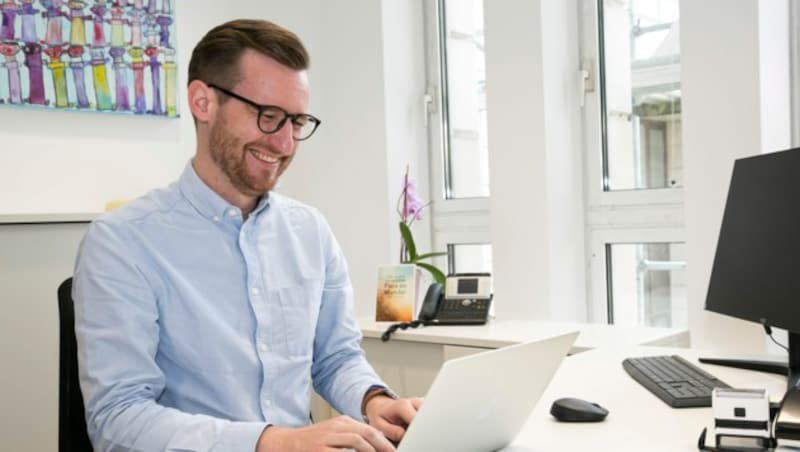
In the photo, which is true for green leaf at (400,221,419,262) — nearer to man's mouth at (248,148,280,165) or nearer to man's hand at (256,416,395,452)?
man's mouth at (248,148,280,165)

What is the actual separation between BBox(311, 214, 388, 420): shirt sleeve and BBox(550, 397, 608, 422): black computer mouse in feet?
1.26

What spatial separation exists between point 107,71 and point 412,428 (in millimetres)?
2453

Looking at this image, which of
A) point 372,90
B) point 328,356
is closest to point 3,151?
point 372,90

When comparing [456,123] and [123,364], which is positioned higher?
[456,123]

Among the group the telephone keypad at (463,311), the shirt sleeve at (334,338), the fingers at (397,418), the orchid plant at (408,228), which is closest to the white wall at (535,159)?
the orchid plant at (408,228)

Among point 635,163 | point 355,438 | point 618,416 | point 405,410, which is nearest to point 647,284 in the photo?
point 635,163

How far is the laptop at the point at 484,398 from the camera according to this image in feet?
3.13

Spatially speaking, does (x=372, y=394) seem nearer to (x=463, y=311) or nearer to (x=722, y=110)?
(x=463, y=311)

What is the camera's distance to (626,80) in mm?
3053

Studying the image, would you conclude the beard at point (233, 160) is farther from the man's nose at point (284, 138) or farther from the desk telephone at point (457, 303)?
the desk telephone at point (457, 303)

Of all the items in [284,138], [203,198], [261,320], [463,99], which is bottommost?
[261,320]

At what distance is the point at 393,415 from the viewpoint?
1310 mm

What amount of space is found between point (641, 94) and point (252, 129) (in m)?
2.04

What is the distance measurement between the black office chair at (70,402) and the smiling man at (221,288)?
8 centimetres
